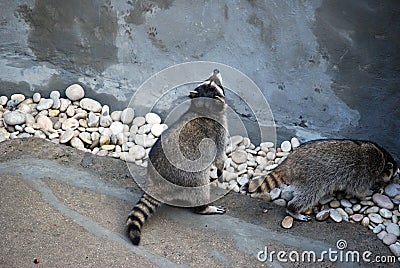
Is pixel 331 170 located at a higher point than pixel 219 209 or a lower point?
higher

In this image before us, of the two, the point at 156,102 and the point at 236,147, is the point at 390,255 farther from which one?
the point at 156,102

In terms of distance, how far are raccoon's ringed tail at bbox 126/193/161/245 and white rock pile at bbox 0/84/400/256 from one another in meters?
0.57

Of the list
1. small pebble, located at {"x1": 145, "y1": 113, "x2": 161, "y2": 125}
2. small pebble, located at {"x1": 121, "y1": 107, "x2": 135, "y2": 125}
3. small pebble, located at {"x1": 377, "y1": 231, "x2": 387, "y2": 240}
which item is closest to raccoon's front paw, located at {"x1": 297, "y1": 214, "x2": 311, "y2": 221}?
small pebble, located at {"x1": 377, "y1": 231, "x2": 387, "y2": 240}

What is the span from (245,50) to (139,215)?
1.98 meters

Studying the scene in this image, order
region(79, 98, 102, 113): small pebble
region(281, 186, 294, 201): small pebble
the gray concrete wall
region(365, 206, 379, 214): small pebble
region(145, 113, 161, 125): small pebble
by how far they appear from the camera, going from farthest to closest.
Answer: region(79, 98, 102, 113): small pebble → region(145, 113, 161, 125): small pebble → the gray concrete wall → region(281, 186, 294, 201): small pebble → region(365, 206, 379, 214): small pebble

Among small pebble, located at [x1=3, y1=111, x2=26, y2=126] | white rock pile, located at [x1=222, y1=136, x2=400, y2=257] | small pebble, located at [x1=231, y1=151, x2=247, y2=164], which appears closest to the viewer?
white rock pile, located at [x1=222, y1=136, x2=400, y2=257]

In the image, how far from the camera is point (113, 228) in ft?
12.7

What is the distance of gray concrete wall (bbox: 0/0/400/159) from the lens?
4520 millimetres

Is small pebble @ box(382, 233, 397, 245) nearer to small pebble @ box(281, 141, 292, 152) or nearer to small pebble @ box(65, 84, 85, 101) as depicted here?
small pebble @ box(281, 141, 292, 152)

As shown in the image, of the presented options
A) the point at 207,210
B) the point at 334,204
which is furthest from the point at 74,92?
the point at 334,204

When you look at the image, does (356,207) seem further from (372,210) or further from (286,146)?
(286,146)

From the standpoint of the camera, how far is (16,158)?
4.49m

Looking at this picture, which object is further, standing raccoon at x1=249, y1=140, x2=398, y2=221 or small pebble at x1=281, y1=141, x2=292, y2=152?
small pebble at x1=281, y1=141, x2=292, y2=152

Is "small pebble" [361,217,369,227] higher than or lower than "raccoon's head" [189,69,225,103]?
lower
